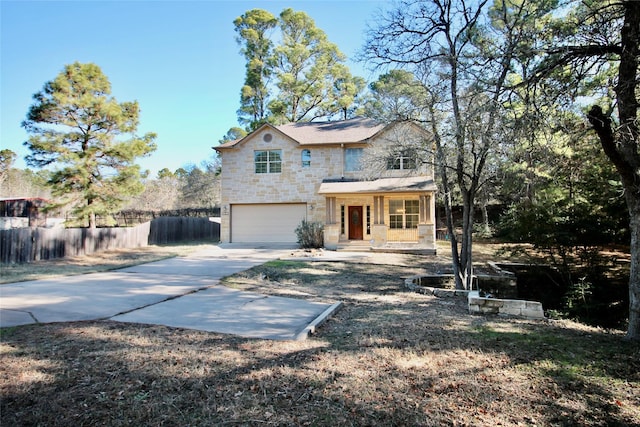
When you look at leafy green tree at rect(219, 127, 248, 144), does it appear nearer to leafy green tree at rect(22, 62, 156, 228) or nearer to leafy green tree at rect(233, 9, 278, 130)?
leafy green tree at rect(233, 9, 278, 130)

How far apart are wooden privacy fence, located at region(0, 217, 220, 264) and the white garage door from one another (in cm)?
441

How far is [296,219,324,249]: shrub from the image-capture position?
18828mm

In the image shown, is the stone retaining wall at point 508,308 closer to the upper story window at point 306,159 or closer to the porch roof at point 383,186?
the porch roof at point 383,186

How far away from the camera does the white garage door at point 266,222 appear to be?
69.3 ft

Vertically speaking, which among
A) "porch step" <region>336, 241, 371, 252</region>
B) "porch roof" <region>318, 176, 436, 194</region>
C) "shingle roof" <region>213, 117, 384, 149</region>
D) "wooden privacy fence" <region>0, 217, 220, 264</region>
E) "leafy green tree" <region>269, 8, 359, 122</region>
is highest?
"leafy green tree" <region>269, 8, 359, 122</region>

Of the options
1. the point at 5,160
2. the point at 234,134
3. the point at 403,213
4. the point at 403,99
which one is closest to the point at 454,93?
the point at 403,99

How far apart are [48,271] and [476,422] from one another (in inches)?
487

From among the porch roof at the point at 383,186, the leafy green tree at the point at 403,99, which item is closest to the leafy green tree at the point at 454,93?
the leafy green tree at the point at 403,99

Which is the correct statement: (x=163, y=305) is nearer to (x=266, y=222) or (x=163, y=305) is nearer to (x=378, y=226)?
(x=378, y=226)

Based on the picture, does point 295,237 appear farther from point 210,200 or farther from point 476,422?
point 210,200

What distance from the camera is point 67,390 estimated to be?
3.33 m

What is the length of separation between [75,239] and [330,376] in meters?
15.2

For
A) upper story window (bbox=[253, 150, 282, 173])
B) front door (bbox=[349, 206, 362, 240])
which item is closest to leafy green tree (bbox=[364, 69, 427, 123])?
front door (bbox=[349, 206, 362, 240])

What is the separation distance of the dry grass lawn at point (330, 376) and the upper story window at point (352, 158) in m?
15.1
